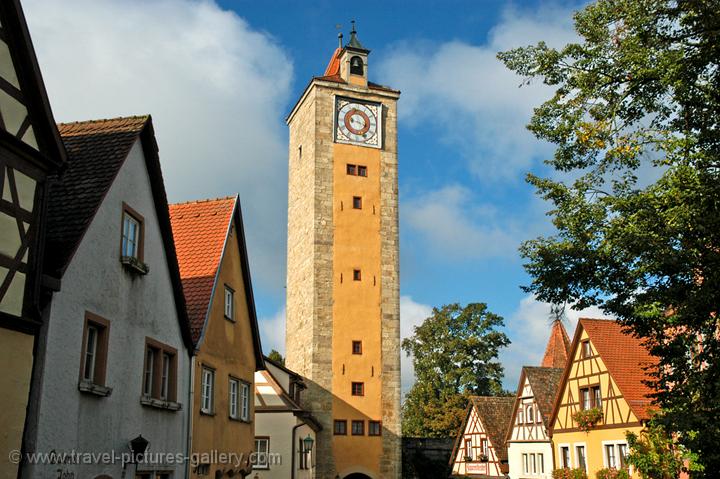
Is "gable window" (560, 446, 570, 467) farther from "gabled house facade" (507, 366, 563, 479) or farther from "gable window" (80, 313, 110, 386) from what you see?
"gable window" (80, 313, 110, 386)

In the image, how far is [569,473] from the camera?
27922 millimetres

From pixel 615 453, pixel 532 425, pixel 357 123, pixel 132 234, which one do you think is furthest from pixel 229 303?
pixel 357 123

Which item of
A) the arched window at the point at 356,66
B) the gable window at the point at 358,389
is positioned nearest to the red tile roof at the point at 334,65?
the arched window at the point at 356,66

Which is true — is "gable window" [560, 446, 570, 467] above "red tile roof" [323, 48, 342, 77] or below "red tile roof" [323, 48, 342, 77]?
below

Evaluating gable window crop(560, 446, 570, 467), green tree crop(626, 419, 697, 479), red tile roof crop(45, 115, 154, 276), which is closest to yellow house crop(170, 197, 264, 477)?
red tile roof crop(45, 115, 154, 276)

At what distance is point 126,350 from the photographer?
464 inches

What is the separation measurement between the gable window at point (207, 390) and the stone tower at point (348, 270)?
62.0 ft

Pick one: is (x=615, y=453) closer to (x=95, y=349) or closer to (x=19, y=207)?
(x=95, y=349)

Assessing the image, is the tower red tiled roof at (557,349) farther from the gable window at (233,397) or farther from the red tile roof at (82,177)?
the red tile roof at (82,177)

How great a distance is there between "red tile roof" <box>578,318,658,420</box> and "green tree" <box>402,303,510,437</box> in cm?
2350

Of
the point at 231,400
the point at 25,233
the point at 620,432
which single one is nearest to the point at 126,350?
the point at 25,233

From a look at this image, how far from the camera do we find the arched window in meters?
40.4

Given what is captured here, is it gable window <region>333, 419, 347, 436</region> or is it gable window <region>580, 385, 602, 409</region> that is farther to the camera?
gable window <region>333, 419, 347, 436</region>

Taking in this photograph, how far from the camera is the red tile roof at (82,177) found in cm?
1011
